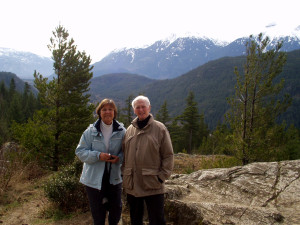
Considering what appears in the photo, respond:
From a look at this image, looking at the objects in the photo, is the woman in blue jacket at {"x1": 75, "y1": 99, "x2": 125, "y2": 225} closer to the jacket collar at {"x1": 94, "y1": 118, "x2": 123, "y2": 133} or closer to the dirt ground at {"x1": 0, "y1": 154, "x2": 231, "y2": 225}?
the jacket collar at {"x1": 94, "y1": 118, "x2": 123, "y2": 133}

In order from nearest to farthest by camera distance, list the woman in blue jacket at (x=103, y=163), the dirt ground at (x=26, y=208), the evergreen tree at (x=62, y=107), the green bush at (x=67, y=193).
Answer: the woman in blue jacket at (x=103, y=163) → the dirt ground at (x=26, y=208) → the green bush at (x=67, y=193) → the evergreen tree at (x=62, y=107)

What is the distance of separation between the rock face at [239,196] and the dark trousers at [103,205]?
927 millimetres

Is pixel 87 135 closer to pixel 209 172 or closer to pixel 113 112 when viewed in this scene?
pixel 113 112

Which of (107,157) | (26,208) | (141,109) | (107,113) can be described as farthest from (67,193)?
(141,109)

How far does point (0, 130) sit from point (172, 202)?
30090 millimetres

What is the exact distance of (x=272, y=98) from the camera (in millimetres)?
7738

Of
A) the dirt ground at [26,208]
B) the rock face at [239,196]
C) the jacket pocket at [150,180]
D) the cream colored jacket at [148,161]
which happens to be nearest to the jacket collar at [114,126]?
the cream colored jacket at [148,161]

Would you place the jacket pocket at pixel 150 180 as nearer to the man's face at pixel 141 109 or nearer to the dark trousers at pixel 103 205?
the dark trousers at pixel 103 205

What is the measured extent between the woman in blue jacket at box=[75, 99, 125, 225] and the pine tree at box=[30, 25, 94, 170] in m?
8.01

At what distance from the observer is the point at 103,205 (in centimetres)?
305

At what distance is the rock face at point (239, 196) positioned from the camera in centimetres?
309

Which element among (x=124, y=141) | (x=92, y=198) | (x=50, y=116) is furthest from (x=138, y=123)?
(x=50, y=116)

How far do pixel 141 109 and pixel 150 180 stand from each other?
95cm

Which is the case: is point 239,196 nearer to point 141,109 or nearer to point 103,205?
point 103,205
